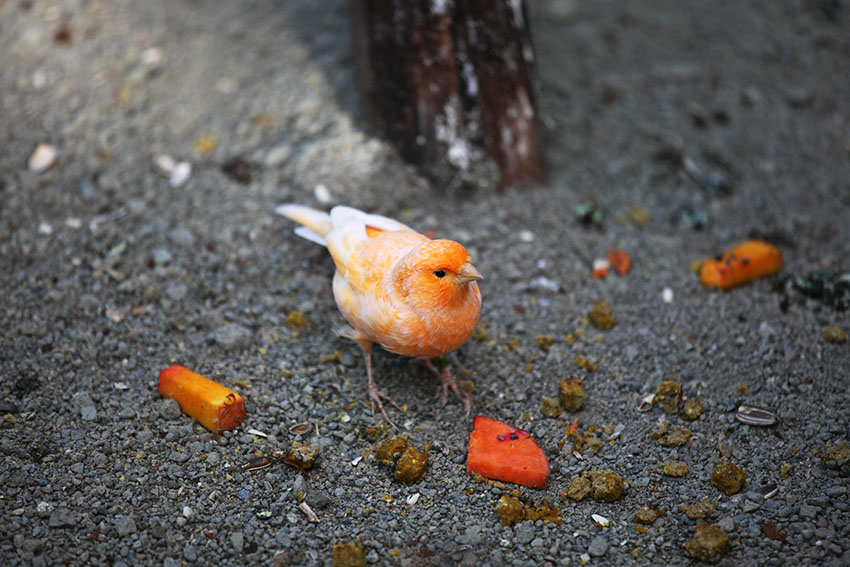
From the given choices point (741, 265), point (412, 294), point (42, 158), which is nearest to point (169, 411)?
point (412, 294)

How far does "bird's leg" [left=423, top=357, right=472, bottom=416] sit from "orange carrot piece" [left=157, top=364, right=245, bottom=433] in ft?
2.84

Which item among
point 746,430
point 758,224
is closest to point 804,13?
point 758,224

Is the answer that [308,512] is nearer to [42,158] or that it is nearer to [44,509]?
[44,509]

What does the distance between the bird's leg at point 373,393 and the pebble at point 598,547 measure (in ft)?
3.04

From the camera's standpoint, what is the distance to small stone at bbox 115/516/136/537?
2512mm

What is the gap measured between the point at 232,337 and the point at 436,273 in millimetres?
1102

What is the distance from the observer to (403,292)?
9.30 ft

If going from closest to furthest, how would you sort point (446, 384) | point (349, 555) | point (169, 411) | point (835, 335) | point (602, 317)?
point (349, 555) < point (169, 411) < point (446, 384) < point (835, 335) < point (602, 317)

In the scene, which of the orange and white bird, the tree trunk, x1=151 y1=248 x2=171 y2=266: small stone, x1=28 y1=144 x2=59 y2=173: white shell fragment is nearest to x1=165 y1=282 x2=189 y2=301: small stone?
x1=151 y1=248 x2=171 y2=266: small stone

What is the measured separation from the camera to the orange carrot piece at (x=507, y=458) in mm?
2787

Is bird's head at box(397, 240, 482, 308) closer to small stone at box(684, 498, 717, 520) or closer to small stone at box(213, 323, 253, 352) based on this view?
small stone at box(213, 323, 253, 352)

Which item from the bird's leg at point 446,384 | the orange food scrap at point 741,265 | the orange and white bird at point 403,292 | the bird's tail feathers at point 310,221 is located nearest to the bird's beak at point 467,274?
the orange and white bird at point 403,292

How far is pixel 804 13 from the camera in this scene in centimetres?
552

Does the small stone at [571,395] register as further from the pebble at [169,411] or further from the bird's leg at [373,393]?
the pebble at [169,411]
